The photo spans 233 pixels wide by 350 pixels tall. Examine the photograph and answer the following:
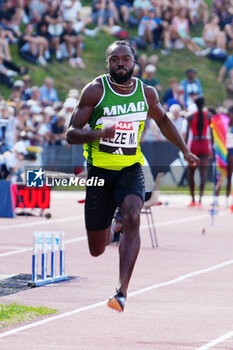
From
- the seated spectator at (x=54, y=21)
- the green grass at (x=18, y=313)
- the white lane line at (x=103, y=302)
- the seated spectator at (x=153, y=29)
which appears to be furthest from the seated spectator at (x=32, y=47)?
the green grass at (x=18, y=313)

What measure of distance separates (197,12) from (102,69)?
635 centimetres

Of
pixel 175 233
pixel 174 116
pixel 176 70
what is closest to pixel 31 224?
pixel 175 233

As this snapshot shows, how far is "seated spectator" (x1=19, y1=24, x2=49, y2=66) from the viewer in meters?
29.9

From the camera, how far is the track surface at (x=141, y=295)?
871 centimetres

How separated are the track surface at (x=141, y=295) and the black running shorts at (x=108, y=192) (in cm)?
90

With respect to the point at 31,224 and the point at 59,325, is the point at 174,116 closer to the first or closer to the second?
the point at 31,224

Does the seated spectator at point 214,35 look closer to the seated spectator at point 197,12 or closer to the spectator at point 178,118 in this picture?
the seated spectator at point 197,12

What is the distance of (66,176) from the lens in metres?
10.6

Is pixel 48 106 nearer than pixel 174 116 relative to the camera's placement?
No

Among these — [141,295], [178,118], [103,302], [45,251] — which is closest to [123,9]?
[178,118]

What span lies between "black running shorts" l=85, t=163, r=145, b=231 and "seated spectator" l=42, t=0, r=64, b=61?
22.0 meters

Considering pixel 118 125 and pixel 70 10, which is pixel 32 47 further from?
pixel 118 125

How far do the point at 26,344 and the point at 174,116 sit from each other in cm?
1721

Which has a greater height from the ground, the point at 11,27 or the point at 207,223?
the point at 11,27
